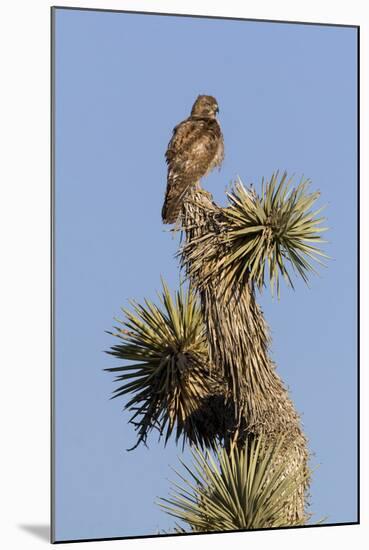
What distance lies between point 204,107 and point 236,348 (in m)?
1.84

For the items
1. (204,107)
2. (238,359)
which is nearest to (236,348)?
(238,359)

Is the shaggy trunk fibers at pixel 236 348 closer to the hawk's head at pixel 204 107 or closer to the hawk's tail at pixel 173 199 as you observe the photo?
the hawk's tail at pixel 173 199

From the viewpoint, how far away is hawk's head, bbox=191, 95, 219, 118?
12953 mm

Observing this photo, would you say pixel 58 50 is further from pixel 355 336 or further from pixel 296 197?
pixel 355 336

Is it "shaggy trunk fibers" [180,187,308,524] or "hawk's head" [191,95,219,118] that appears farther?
"shaggy trunk fibers" [180,187,308,524]

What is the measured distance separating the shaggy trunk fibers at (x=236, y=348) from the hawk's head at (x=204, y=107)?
638mm

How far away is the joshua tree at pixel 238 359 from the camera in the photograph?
13.0m

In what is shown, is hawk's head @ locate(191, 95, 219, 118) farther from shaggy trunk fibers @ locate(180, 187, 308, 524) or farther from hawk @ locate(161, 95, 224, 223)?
shaggy trunk fibers @ locate(180, 187, 308, 524)

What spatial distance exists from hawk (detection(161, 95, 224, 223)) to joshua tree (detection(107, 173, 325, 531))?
124 millimetres

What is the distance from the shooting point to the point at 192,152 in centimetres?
1333

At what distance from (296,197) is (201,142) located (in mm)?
851

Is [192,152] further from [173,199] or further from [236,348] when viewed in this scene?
[236,348]

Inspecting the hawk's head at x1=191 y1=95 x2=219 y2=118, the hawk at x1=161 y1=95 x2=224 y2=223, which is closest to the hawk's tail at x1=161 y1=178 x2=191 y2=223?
the hawk at x1=161 y1=95 x2=224 y2=223

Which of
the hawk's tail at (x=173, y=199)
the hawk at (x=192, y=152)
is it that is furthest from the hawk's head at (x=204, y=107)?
the hawk's tail at (x=173, y=199)
